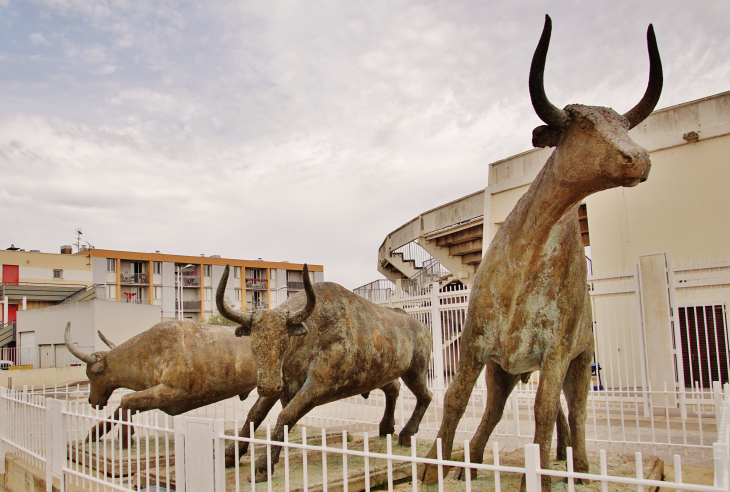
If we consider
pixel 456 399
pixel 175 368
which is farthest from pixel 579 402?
pixel 175 368

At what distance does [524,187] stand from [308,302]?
10.5m

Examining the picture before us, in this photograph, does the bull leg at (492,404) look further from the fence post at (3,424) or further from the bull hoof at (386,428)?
the fence post at (3,424)

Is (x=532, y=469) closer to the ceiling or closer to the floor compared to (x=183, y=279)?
closer to the floor

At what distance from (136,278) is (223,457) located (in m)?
41.1

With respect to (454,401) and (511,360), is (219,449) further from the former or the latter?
(511,360)

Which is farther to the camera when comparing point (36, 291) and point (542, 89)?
point (36, 291)

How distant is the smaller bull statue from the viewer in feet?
21.8

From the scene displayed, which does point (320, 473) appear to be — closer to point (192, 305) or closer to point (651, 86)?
point (651, 86)

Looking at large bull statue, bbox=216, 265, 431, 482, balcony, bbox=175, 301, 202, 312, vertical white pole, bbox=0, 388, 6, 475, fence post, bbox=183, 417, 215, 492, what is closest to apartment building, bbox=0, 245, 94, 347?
balcony, bbox=175, 301, 202, 312

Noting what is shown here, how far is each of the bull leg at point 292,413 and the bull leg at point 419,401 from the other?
1.49 metres

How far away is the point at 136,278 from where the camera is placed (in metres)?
41.7

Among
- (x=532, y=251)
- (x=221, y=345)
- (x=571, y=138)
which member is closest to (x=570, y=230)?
(x=532, y=251)

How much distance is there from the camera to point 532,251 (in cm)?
390

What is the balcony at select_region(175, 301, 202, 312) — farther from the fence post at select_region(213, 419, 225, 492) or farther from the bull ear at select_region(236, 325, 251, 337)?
the fence post at select_region(213, 419, 225, 492)
